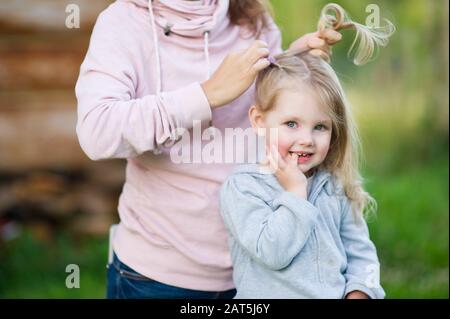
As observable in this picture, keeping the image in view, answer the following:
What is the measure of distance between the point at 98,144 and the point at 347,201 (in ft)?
2.44

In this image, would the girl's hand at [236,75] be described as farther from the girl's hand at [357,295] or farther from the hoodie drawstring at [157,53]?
the girl's hand at [357,295]

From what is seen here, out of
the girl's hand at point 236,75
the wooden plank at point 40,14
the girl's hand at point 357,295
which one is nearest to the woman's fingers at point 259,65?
the girl's hand at point 236,75

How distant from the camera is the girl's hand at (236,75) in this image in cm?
193

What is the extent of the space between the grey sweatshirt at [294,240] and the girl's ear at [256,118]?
0.39 feet

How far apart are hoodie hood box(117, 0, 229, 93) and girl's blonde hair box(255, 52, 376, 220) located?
0.22 m

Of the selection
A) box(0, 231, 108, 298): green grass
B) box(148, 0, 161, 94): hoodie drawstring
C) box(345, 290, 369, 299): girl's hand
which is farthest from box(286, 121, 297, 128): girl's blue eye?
box(0, 231, 108, 298): green grass

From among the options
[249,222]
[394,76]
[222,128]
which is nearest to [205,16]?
[222,128]

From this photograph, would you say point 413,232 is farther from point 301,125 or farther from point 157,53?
point 157,53

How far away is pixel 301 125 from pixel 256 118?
16 cm

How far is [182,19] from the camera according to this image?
2.17m

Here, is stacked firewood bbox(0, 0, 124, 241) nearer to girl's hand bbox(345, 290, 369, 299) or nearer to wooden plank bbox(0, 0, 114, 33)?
wooden plank bbox(0, 0, 114, 33)

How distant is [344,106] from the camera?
2076 mm

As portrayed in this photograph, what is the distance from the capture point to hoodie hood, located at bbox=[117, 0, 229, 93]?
6.98 feet
